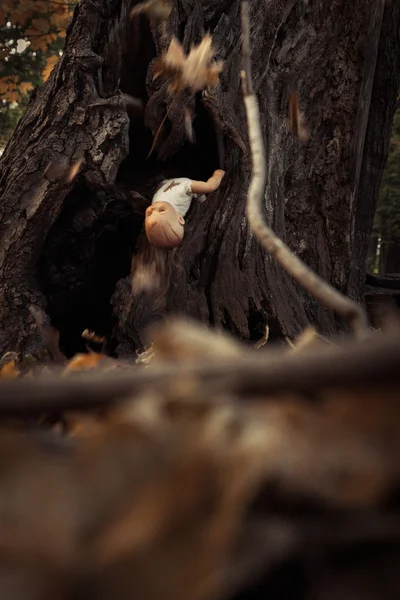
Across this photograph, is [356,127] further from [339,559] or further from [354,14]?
[339,559]

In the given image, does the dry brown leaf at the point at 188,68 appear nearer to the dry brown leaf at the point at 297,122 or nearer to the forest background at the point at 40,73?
the dry brown leaf at the point at 297,122

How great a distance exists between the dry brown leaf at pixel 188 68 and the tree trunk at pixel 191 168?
0.07 meters

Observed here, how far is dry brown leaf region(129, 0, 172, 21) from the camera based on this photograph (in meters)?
2.66

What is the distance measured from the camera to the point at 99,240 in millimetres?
3090

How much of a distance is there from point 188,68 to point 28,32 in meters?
4.65

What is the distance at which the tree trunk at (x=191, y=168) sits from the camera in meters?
2.47

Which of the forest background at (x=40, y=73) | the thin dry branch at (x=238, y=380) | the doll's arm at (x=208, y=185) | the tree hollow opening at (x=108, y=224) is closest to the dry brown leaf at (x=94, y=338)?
the tree hollow opening at (x=108, y=224)

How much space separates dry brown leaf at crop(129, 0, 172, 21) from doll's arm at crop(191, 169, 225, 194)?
860 mm

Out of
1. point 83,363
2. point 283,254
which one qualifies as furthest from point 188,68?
point 283,254

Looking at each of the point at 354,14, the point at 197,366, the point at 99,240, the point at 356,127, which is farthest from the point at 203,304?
the point at 197,366

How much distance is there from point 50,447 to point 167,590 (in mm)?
156

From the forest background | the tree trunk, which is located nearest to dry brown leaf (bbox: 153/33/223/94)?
the tree trunk

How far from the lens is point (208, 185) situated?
9.10ft

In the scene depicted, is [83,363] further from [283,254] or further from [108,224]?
[108,224]
